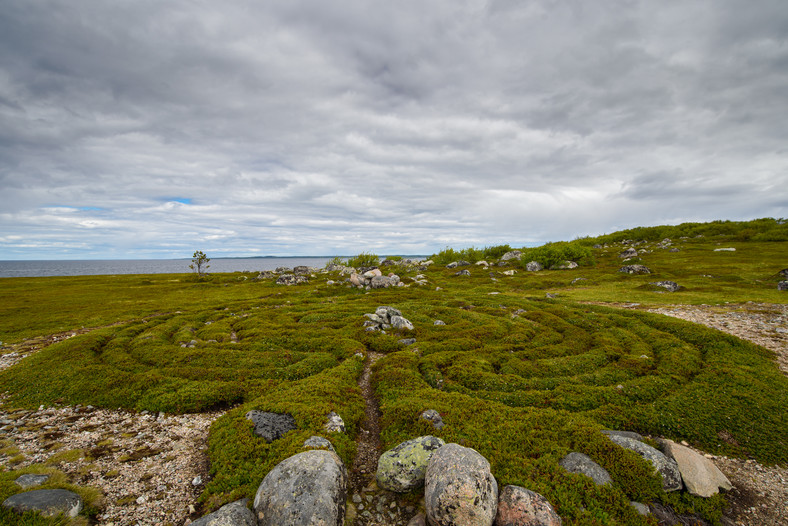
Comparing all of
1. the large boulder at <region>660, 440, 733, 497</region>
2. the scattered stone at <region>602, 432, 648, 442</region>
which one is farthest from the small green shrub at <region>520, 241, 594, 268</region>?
the large boulder at <region>660, 440, 733, 497</region>

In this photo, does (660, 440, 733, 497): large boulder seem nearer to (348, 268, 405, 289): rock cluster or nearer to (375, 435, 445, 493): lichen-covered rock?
(375, 435, 445, 493): lichen-covered rock

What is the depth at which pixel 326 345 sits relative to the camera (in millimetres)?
22641

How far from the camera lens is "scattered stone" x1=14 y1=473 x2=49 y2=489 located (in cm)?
902

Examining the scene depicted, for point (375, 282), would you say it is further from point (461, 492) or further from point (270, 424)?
point (461, 492)

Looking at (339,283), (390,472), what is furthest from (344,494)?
(339,283)

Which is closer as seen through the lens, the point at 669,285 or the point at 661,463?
the point at 661,463

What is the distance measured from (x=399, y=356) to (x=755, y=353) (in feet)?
67.3

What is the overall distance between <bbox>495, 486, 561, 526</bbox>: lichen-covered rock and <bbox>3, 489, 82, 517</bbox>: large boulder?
11183 millimetres

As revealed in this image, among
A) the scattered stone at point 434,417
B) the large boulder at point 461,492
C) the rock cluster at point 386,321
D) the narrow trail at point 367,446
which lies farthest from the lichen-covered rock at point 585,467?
the rock cluster at point 386,321

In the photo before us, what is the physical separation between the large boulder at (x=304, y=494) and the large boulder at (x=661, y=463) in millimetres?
9479

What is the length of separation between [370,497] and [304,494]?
2584mm

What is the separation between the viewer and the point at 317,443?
35.4 feet

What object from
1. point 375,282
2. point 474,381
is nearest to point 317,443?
point 474,381

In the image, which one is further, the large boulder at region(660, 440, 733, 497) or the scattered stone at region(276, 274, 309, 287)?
the scattered stone at region(276, 274, 309, 287)
